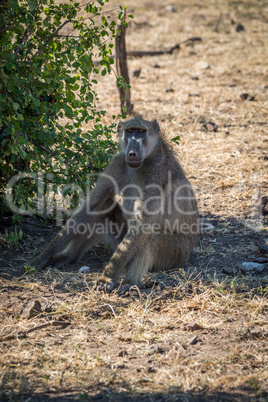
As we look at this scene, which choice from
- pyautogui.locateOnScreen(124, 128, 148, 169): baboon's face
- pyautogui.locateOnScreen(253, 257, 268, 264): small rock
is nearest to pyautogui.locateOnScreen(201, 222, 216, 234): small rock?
pyautogui.locateOnScreen(253, 257, 268, 264): small rock

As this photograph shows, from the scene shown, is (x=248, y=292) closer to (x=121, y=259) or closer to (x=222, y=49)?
(x=121, y=259)

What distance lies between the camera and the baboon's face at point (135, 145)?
12.7 ft

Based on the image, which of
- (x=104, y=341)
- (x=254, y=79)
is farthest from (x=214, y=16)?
(x=104, y=341)

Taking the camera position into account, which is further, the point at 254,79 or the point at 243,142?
the point at 254,79

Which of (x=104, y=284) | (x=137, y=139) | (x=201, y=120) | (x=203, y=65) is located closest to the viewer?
(x=104, y=284)

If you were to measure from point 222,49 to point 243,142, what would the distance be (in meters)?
5.31

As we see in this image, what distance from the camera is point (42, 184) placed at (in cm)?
447

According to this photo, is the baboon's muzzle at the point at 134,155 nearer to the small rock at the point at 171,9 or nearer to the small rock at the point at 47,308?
the small rock at the point at 47,308

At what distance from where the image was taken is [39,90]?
4160mm

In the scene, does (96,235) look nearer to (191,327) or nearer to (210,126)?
(191,327)

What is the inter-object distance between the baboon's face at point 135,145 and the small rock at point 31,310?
1.38 meters

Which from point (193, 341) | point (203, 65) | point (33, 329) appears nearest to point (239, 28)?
point (203, 65)

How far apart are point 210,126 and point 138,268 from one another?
13.3 ft

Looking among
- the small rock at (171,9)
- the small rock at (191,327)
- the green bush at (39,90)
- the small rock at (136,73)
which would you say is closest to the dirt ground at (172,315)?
A: the small rock at (191,327)
